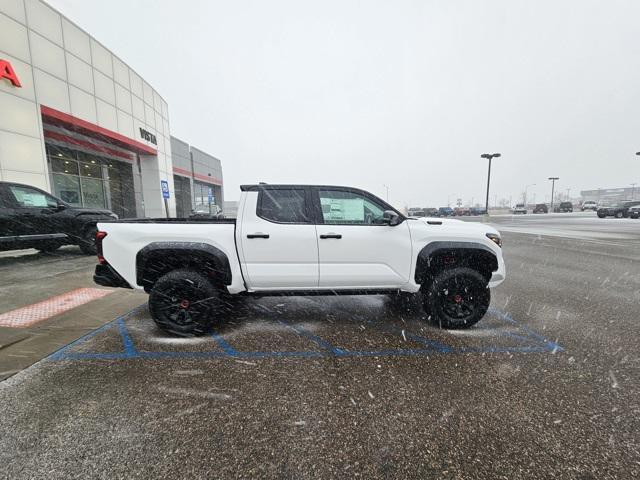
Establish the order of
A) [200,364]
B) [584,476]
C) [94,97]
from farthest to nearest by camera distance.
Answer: [94,97], [200,364], [584,476]

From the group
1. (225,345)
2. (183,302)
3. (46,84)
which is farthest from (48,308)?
(46,84)

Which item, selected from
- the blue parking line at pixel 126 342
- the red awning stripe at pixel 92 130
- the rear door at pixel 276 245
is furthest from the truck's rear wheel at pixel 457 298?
the red awning stripe at pixel 92 130

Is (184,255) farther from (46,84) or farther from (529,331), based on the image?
(46,84)

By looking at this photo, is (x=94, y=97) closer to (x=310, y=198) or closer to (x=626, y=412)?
(x=310, y=198)

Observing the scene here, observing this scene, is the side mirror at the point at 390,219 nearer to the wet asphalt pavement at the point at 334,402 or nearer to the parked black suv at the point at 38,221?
the wet asphalt pavement at the point at 334,402

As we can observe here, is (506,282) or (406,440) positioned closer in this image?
(406,440)

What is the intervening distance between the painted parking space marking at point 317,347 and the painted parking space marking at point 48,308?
1.11 metres

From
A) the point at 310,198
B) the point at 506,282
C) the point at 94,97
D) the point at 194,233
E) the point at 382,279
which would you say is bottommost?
the point at 506,282

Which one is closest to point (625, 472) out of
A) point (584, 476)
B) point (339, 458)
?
point (584, 476)

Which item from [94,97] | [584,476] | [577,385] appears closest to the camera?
[584,476]

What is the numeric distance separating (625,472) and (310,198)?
332 centimetres

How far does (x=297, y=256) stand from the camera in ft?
11.1

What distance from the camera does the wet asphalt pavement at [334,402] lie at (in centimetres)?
167

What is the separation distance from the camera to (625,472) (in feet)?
5.21
